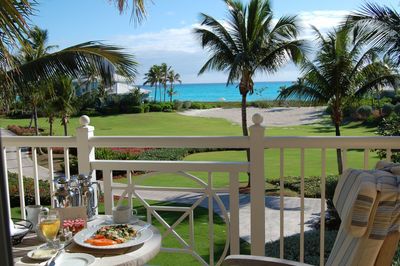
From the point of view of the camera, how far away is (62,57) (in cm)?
548

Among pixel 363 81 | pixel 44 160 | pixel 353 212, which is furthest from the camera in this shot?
pixel 44 160

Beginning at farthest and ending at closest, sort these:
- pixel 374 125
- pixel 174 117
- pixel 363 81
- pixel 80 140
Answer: pixel 174 117, pixel 374 125, pixel 363 81, pixel 80 140

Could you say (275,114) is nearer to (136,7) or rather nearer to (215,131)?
(215,131)

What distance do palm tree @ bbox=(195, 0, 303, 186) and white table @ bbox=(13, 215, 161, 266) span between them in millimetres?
11672

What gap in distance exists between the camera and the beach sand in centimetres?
3231

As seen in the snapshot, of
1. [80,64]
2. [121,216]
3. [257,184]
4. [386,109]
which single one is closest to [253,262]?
[121,216]

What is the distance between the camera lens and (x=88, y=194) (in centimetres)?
197

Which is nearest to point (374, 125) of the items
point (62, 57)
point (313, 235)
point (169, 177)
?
point (169, 177)

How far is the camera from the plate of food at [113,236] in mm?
A: 1566

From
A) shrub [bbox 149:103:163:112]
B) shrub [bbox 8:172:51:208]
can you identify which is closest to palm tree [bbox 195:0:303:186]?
shrub [bbox 8:172:51:208]

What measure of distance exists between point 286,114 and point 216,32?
23.5m

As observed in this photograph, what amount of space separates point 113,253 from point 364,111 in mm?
26009

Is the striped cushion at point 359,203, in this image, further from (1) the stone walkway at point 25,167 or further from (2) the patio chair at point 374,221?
(1) the stone walkway at point 25,167

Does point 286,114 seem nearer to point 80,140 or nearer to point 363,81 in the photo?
point 363,81
